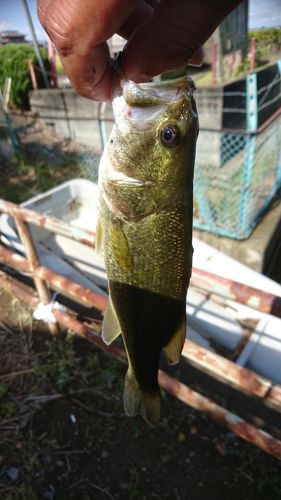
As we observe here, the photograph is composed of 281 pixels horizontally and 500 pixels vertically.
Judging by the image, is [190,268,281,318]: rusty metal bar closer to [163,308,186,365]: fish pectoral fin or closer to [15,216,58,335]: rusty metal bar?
[163,308,186,365]: fish pectoral fin

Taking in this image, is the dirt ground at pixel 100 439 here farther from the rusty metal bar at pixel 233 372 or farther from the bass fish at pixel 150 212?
the bass fish at pixel 150 212

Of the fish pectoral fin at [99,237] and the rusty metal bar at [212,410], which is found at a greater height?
the fish pectoral fin at [99,237]

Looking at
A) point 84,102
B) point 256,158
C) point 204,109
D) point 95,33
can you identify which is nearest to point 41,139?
point 84,102

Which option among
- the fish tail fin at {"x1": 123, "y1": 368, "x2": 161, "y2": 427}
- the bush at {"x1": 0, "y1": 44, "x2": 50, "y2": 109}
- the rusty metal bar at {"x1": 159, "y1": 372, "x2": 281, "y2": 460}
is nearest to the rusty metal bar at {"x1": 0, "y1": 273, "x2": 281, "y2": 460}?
the rusty metal bar at {"x1": 159, "y1": 372, "x2": 281, "y2": 460}

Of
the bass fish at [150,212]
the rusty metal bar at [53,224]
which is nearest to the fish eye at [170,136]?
the bass fish at [150,212]

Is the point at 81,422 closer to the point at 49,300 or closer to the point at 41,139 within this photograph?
the point at 49,300

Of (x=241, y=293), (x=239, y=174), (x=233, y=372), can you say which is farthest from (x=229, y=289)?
(x=239, y=174)
